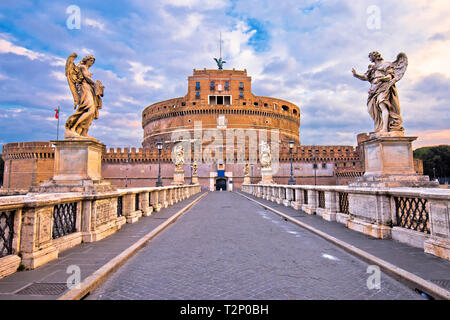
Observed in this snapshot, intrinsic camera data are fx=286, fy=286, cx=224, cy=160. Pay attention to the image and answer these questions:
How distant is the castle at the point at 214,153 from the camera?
55.6 meters

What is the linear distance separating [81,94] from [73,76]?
1.45 ft

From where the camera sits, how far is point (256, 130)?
66.2 m

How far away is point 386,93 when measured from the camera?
7477 millimetres

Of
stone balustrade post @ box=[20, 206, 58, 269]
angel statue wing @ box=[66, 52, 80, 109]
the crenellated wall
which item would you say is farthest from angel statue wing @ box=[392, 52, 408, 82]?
the crenellated wall

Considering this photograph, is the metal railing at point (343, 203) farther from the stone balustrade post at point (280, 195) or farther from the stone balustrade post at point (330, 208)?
the stone balustrade post at point (280, 195)

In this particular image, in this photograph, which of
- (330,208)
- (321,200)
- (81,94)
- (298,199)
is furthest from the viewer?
(298,199)

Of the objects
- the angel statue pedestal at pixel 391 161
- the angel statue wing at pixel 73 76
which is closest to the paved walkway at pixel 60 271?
the angel statue wing at pixel 73 76

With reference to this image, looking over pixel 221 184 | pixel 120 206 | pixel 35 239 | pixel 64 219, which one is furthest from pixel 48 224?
pixel 221 184

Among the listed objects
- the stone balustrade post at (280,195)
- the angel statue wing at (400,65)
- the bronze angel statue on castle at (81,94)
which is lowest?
the stone balustrade post at (280,195)

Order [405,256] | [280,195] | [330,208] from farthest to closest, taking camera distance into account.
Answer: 1. [280,195]
2. [330,208]
3. [405,256]

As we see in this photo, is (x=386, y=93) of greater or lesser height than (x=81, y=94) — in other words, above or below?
above

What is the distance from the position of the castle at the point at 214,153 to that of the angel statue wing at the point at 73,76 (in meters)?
45.2

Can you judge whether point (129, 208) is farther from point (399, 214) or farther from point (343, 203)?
point (399, 214)
